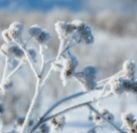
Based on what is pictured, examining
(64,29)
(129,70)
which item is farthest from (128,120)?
(64,29)

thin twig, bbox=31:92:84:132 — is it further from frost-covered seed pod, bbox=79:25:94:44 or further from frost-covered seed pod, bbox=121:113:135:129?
frost-covered seed pod, bbox=121:113:135:129

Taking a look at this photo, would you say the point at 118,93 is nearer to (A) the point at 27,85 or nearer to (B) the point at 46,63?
(B) the point at 46,63

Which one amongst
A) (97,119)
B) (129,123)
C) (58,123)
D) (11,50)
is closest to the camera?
(129,123)

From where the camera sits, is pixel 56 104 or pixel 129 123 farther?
pixel 129 123

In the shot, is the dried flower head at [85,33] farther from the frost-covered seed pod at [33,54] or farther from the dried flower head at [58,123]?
the dried flower head at [58,123]

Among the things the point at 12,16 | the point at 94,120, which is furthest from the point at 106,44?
the point at 94,120

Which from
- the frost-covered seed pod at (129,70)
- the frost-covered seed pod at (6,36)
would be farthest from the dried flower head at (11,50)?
the frost-covered seed pod at (129,70)

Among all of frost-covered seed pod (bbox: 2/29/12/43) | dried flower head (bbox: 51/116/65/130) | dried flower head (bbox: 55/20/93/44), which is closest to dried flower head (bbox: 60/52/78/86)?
dried flower head (bbox: 55/20/93/44)

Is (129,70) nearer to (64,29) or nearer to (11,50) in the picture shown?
(64,29)
